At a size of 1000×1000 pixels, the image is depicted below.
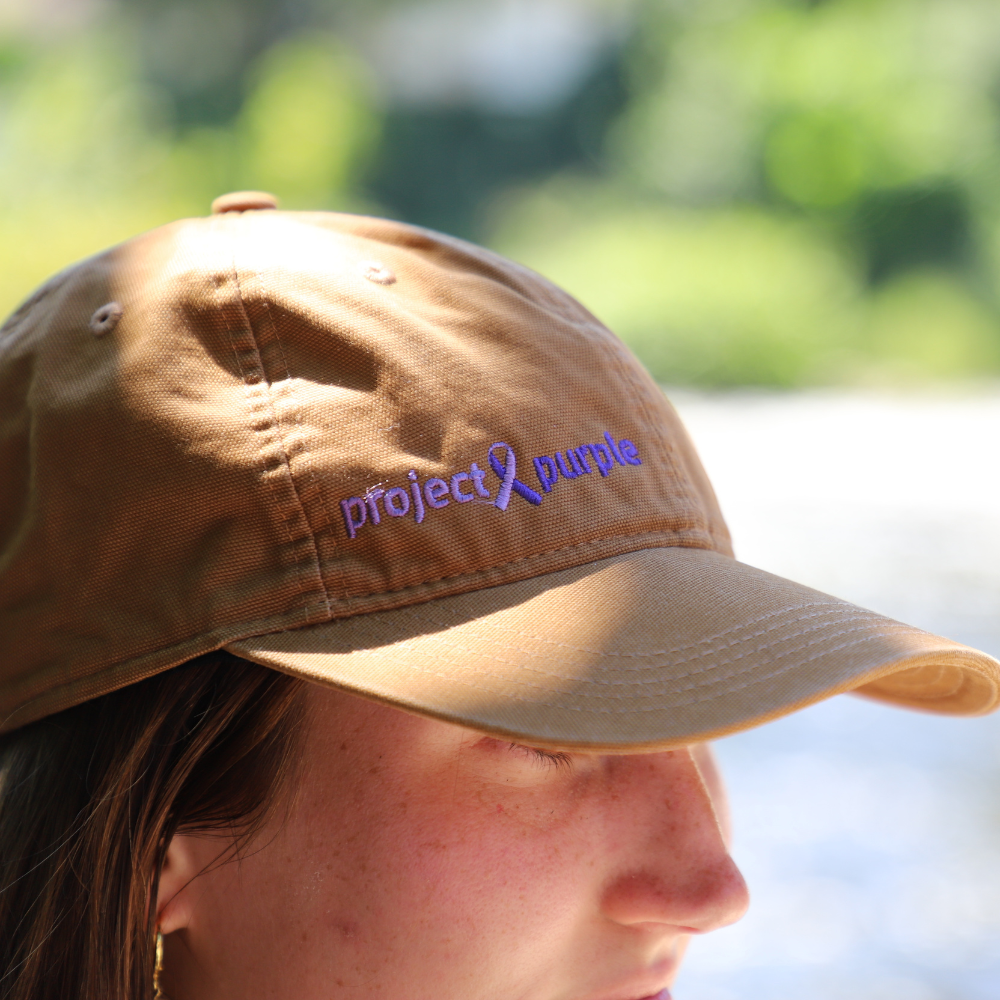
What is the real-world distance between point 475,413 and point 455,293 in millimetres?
143

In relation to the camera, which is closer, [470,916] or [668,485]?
[470,916]

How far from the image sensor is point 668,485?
1.05 m

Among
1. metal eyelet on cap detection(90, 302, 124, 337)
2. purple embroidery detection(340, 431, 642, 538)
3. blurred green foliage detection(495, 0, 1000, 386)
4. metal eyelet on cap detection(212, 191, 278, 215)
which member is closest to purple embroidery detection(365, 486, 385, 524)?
purple embroidery detection(340, 431, 642, 538)

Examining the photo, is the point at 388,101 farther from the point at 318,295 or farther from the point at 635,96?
the point at 318,295

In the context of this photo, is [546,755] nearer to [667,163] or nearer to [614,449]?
[614,449]

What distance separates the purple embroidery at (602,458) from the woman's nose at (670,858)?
0.75 feet

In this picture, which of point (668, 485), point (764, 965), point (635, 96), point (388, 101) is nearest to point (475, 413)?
point (668, 485)

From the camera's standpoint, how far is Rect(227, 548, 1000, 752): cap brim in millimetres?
834

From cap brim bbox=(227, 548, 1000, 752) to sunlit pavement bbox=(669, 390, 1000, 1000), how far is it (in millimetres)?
1905

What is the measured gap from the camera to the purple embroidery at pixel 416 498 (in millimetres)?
921

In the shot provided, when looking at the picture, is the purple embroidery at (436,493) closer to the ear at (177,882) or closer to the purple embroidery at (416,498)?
the purple embroidery at (416,498)

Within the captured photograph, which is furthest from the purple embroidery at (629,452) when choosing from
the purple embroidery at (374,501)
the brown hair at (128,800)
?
the brown hair at (128,800)

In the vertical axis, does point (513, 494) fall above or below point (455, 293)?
below

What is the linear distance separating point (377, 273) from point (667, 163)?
14247 mm
